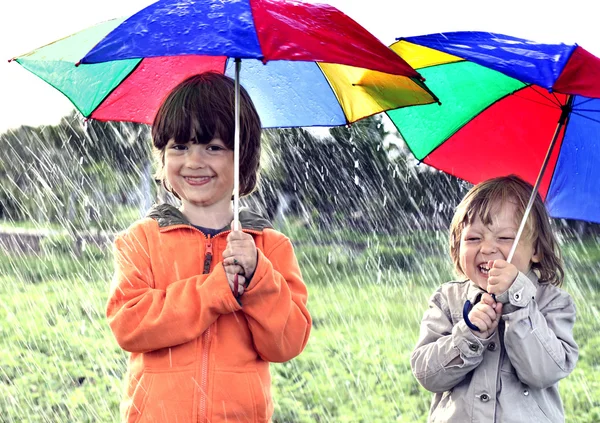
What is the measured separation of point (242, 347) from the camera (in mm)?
3018

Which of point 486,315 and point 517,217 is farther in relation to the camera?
point 517,217

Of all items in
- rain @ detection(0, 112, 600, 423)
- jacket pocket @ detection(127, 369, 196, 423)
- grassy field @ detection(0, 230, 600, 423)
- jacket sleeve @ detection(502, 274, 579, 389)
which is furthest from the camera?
rain @ detection(0, 112, 600, 423)

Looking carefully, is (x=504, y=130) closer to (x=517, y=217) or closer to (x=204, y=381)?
(x=517, y=217)

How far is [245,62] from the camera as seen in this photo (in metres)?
3.65

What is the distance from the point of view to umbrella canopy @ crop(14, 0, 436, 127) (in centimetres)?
263

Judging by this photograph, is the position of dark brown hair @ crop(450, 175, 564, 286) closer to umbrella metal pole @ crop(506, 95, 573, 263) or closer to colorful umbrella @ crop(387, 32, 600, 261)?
umbrella metal pole @ crop(506, 95, 573, 263)

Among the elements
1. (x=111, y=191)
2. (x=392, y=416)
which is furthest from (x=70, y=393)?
(x=111, y=191)

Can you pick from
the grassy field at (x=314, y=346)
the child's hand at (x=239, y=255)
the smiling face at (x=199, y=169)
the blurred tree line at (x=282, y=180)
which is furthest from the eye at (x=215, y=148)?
the blurred tree line at (x=282, y=180)

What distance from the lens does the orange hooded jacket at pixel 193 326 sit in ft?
9.59

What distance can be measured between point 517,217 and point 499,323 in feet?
1.31

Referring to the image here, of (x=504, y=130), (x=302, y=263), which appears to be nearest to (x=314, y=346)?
(x=504, y=130)

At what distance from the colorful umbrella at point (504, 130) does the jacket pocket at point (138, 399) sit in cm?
155

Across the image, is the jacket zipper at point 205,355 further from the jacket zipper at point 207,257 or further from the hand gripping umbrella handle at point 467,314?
the hand gripping umbrella handle at point 467,314

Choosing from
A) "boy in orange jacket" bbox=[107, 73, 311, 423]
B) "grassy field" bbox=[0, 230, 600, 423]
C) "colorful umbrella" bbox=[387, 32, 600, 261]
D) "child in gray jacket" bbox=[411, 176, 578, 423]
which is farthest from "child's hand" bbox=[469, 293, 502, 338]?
"grassy field" bbox=[0, 230, 600, 423]
